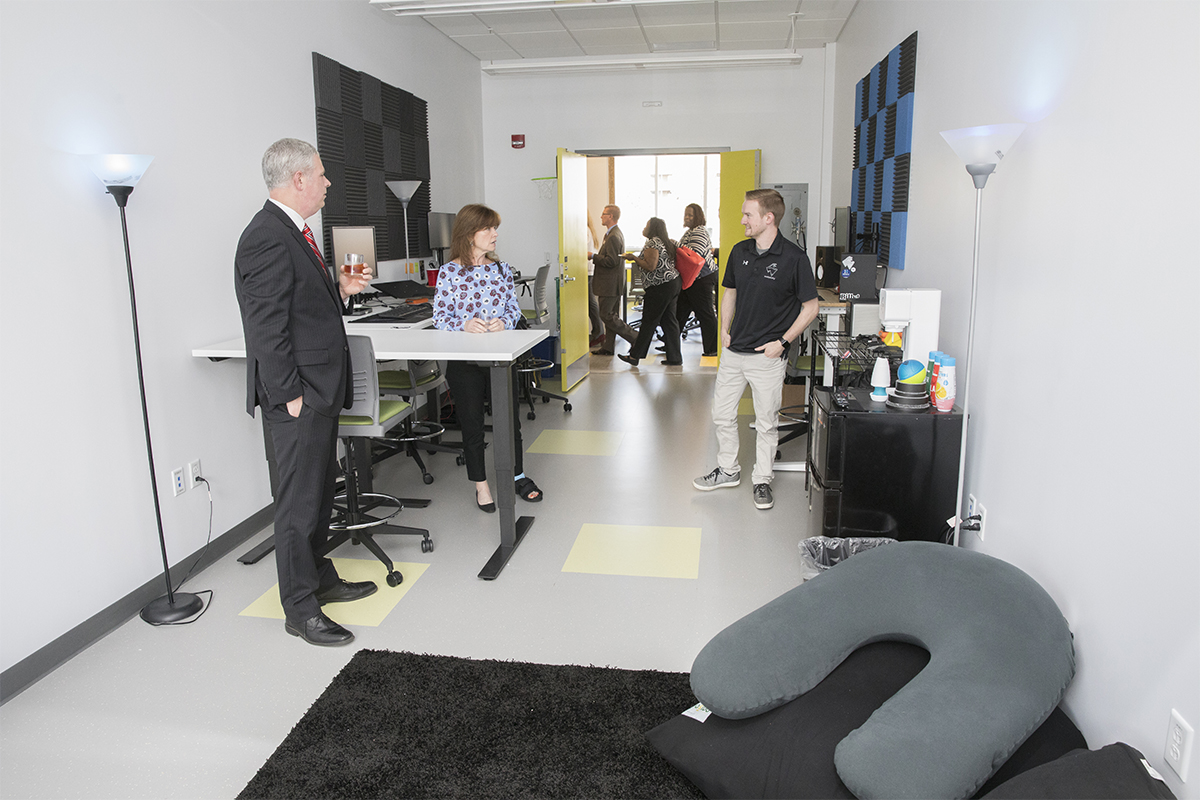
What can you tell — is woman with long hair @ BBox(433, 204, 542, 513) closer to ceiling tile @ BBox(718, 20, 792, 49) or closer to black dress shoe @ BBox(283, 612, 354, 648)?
black dress shoe @ BBox(283, 612, 354, 648)

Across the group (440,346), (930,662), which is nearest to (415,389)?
(440,346)

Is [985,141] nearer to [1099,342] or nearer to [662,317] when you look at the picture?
[1099,342]

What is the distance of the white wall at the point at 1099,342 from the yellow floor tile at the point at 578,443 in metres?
2.58

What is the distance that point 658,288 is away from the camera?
7.81 metres

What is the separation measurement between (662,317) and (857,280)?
360 centimetres

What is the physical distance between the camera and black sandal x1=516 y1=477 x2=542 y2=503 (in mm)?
4312

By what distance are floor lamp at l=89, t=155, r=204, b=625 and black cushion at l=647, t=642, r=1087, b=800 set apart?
1.98 m

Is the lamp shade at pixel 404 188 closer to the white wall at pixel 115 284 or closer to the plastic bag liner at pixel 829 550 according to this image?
the white wall at pixel 115 284

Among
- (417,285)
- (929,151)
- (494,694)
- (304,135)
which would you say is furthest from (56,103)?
(929,151)

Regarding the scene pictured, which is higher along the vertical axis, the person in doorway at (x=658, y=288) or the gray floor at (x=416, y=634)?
the person in doorway at (x=658, y=288)

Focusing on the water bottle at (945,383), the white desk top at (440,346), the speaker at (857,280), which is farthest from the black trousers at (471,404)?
the speaker at (857,280)

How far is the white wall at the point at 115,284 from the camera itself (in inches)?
105

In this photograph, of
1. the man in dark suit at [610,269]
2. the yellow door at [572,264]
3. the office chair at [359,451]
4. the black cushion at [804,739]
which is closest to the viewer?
the black cushion at [804,739]

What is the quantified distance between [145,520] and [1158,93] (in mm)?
3622
